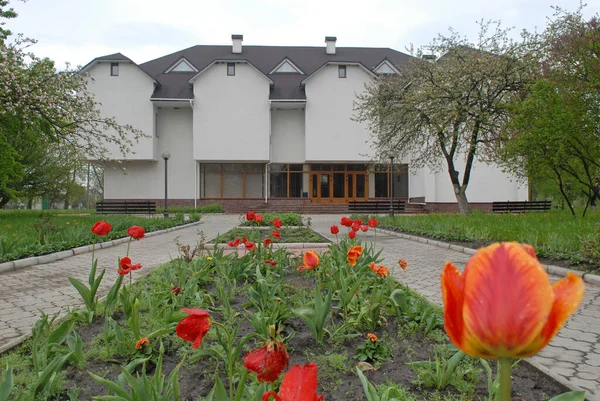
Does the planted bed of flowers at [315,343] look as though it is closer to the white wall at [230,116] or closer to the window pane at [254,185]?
the white wall at [230,116]

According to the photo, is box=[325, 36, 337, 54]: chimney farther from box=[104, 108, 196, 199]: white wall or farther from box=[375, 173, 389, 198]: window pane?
box=[104, 108, 196, 199]: white wall

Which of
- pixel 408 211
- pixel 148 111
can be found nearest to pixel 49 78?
pixel 148 111

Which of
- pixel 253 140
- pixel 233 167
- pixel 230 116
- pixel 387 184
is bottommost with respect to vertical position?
pixel 387 184

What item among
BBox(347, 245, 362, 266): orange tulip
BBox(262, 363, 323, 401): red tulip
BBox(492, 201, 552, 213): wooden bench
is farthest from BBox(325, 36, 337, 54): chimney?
BBox(262, 363, 323, 401): red tulip

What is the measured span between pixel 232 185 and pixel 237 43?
42.6 ft

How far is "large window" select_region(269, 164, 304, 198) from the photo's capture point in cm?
3178

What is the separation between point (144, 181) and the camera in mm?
30625

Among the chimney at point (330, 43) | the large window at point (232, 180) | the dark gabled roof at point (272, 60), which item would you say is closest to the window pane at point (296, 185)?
the large window at point (232, 180)

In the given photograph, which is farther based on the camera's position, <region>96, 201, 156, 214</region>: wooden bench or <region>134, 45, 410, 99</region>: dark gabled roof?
<region>134, 45, 410, 99</region>: dark gabled roof

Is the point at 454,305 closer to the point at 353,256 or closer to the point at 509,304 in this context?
the point at 509,304

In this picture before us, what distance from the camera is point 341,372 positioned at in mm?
2697

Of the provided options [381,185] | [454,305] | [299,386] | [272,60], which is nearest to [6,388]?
[299,386]

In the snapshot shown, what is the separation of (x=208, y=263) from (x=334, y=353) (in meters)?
2.81

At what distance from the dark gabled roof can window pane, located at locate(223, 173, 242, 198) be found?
660 centimetres
